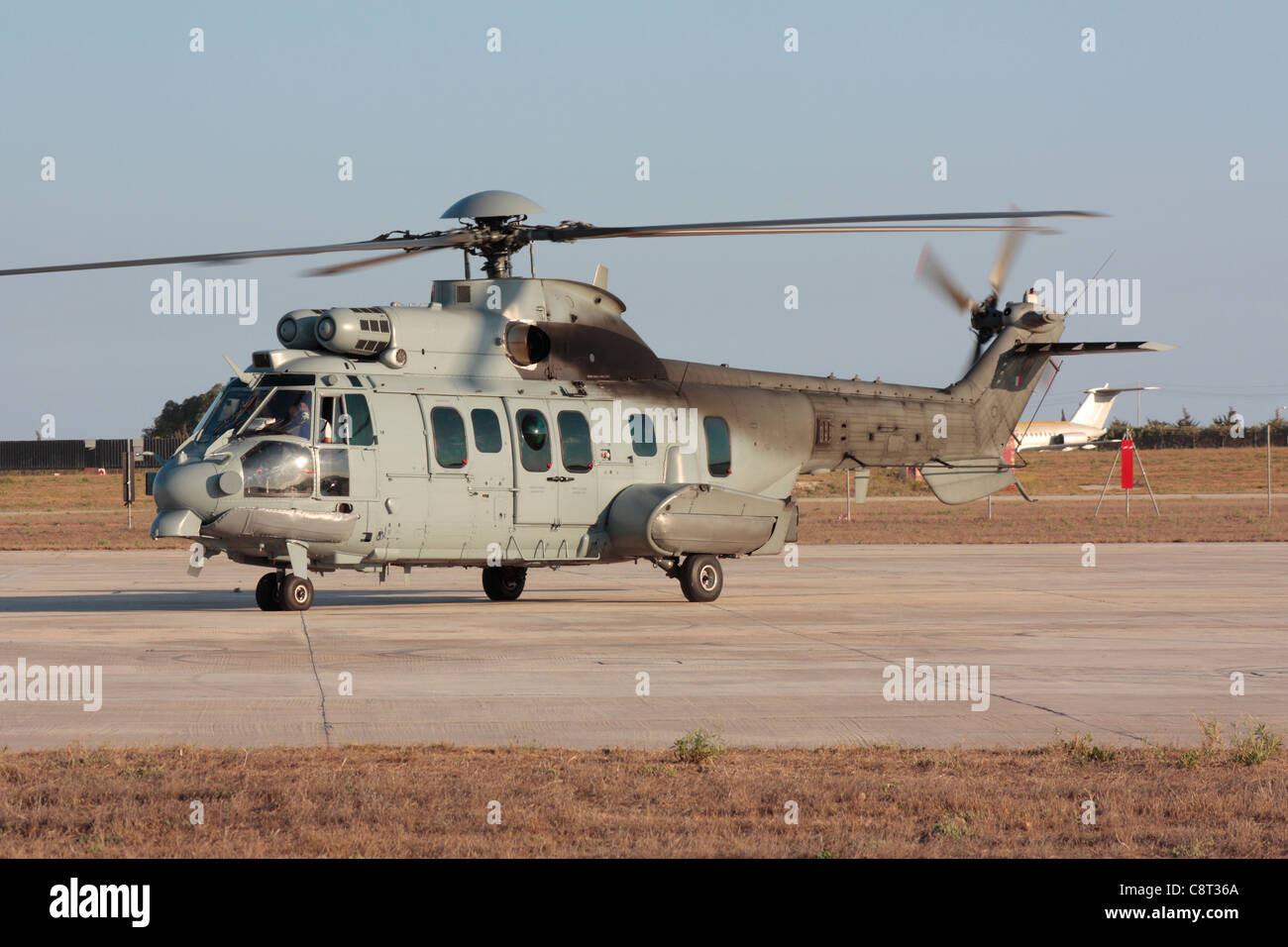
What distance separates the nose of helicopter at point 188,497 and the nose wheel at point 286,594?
6.73 feet

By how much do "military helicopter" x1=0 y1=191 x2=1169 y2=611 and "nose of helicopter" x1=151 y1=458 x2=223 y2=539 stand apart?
0.02m

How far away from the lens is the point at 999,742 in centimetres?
1000

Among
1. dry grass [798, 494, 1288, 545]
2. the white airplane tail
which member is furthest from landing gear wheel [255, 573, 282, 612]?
the white airplane tail

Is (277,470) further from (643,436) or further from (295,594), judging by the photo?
(643,436)

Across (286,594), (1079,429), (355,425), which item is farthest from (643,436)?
(1079,429)

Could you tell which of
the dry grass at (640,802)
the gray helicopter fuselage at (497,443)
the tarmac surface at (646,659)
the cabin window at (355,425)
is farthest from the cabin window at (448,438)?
the dry grass at (640,802)

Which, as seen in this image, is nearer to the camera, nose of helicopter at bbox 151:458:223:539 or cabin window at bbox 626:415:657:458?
nose of helicopter at bbox 151:458:223:539

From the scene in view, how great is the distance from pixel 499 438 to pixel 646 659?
20.3ft

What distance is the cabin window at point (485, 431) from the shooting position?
19.8m

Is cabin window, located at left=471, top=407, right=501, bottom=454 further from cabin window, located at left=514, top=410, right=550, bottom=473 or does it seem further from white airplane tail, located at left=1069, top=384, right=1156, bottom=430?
white airplane tail, located at left=1069, top=384, right=1156, bottom=430

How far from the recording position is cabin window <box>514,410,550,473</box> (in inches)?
798

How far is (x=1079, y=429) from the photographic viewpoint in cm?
10362
